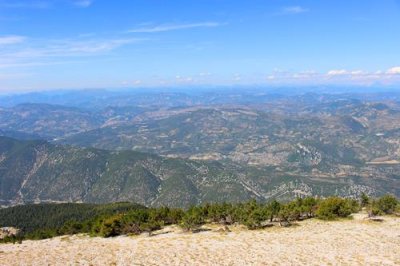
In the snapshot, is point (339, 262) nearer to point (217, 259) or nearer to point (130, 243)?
point (217, 259)

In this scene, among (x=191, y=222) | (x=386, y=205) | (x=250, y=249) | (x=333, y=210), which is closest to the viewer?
(x=250, y=249)

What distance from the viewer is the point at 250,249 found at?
5703 cm

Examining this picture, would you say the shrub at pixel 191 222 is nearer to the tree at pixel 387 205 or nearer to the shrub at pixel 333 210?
the shrub at pixel 333 210

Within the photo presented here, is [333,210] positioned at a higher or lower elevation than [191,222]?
higher

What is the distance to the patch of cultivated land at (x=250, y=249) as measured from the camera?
50697 millimetres

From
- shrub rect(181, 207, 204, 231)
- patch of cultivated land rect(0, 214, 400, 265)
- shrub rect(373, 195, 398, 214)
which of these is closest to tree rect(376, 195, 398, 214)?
shrub rect(373, 195, 398, 214)

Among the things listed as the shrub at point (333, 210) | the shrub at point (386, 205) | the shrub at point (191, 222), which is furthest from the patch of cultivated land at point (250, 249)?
the shrub at point (386, 205)

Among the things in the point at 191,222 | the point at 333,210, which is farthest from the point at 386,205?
the point at 191,222

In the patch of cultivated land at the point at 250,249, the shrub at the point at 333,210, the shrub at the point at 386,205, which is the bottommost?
the shrub at the point at 386,205

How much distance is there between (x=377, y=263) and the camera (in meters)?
Answer: 47.1

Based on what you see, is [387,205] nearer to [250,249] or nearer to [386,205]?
[386,205]

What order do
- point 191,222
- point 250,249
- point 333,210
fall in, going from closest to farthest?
point 250,249 → point 191,222 → point 333,210

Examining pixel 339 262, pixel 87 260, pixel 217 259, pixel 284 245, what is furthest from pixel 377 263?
pixel 87 260

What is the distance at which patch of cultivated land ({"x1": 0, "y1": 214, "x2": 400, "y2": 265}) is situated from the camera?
50.7 m
